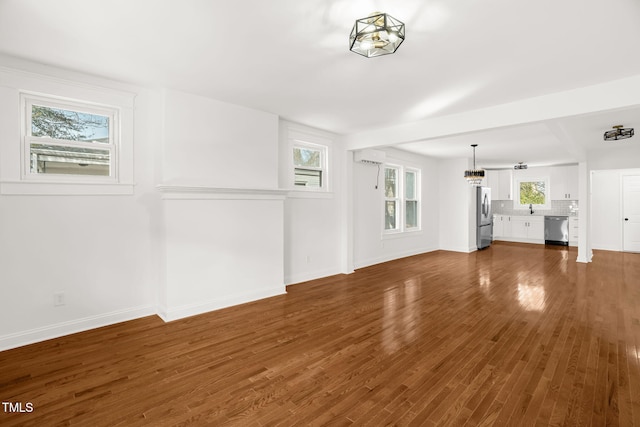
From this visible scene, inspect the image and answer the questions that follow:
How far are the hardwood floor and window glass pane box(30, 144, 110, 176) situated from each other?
172cm

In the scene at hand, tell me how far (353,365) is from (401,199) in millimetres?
5658

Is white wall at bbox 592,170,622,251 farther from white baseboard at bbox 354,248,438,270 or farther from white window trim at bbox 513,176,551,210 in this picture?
white baseboard at bbox 354,248,438,270

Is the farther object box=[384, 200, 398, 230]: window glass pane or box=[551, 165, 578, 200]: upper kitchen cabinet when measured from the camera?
box=[551, 165, 578, 200]: upper kitchen cabinet

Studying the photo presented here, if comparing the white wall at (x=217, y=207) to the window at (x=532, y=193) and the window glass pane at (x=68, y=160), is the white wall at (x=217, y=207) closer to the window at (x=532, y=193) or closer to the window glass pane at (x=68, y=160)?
the window glass pane at (x=68, y=160)

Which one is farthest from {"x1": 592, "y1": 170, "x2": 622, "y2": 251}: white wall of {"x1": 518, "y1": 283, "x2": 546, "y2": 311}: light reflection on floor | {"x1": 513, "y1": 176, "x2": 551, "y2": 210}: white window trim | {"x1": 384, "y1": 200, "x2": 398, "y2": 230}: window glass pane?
{"x1": 518, "y1": 283, "x2": 546, "y2": 311}: light reflection on floor

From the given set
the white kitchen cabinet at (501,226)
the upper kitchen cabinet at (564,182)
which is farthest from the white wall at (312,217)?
the upper kitchen cabinet at (564,182)

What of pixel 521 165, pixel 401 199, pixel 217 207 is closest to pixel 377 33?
pixel 217 207

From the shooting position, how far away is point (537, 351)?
2.82 meters

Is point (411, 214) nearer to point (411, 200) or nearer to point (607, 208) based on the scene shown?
point (411, 200)

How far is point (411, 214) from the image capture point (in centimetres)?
821

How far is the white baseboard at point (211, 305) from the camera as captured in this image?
11.8 ft

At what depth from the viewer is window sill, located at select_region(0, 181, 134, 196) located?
2.93 m

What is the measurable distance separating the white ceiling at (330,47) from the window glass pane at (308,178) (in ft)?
4.57

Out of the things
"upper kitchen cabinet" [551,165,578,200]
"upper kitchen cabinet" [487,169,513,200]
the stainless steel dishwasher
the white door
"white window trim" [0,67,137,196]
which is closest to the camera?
"white window trim" [0,67,137,196]
